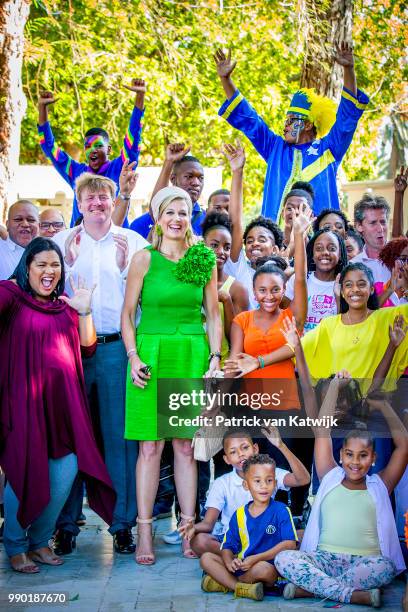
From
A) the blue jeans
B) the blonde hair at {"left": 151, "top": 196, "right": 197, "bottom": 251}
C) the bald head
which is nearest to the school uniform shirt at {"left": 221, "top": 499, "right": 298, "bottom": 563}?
the blue jeans

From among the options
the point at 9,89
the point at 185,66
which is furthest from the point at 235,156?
the point at 185,66

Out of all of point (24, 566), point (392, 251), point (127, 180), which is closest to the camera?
point (24, 566)

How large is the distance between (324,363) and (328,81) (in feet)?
23.0

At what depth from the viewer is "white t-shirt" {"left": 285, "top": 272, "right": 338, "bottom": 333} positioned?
20.3 ft

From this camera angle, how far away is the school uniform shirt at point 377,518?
5.06 meters

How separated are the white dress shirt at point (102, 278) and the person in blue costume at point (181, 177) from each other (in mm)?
1081

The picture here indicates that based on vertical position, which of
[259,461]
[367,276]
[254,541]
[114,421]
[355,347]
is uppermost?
[367,276]

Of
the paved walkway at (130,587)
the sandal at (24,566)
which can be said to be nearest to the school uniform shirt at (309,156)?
the paved walkway at (130,587)

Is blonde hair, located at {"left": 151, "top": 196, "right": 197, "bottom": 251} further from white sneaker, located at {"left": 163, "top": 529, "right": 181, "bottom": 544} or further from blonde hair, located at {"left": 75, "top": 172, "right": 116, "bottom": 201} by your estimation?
white sneaker, located at {"left": 163, "top": 529, "right": 181, "bottom": 544}

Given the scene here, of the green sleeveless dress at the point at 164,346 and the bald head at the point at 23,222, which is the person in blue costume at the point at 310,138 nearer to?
the bald head at the point at 23,222

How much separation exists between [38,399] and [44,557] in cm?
87

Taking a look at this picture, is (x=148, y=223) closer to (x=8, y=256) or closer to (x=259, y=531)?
(x=8, y=256)

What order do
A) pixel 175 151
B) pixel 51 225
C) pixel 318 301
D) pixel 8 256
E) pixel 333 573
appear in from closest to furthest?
pixel 333 573
pixel 318 301
pixel 8 256
pixel 175 151
pixel 51 225

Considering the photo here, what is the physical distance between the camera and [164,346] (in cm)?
564
